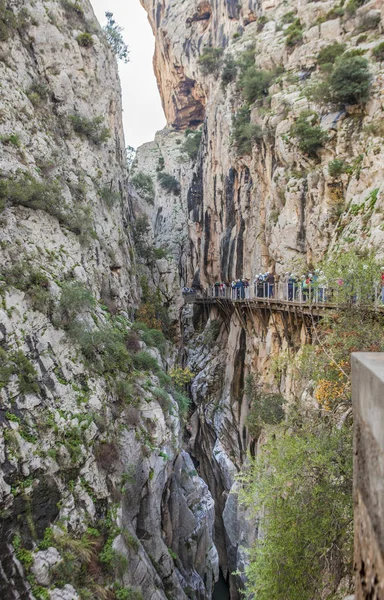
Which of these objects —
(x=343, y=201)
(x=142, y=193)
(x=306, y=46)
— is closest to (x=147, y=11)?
(x=142, y=193)

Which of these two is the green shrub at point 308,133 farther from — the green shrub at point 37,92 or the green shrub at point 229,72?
the green shrub at point 229,72

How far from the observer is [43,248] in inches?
540

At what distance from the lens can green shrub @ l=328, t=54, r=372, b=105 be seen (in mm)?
15648

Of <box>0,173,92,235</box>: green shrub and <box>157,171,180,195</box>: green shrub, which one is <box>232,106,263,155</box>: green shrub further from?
<box>157,171,180,195</box>: green shrub

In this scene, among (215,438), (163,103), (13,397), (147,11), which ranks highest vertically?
(147,11)

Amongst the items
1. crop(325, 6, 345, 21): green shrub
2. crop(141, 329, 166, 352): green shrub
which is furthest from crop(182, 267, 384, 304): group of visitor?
crop(325, 6, 345, 21): green shrub

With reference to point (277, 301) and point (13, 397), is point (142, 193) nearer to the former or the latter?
point (277, 301)

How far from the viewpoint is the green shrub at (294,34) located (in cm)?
2272

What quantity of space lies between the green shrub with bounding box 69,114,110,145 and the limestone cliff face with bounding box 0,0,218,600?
73mm

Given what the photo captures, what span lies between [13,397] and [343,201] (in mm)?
A: 14339

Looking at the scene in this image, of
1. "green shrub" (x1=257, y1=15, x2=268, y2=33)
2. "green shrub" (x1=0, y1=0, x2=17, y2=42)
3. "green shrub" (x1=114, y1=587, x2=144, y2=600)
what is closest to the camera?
"green shrub" (x1=114, y1=587, x2=144, y2=600)

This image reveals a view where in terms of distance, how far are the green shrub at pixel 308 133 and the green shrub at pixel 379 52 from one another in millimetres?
3607

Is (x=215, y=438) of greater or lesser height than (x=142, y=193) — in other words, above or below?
below

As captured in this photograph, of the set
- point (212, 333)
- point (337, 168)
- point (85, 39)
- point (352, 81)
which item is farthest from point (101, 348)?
point (85, 39)
